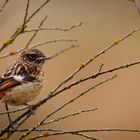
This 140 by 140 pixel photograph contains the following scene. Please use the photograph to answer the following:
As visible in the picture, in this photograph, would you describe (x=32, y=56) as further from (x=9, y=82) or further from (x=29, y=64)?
(x=9, y=82)

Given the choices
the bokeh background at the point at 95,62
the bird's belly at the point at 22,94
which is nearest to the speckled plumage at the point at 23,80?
the bird's belly at the point at 22,94

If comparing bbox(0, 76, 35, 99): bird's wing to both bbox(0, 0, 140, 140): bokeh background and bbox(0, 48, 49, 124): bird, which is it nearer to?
bbox(0, 48, 49, 124): bird

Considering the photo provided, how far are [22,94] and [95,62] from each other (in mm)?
10189

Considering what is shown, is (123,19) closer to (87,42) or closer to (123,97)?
(87,42)

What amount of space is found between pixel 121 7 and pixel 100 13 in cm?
156

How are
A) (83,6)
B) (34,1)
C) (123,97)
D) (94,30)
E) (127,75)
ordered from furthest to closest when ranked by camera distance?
(83,6), (94,30), (34,1), (127,75), (123,97)

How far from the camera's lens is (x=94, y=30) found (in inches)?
770

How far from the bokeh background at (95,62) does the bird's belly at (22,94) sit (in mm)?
4377

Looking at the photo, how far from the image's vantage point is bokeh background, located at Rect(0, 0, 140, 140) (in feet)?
44.9

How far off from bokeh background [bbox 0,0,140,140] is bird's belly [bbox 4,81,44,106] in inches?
172

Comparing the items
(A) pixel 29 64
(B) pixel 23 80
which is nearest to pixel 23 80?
(B) pixel 23 80

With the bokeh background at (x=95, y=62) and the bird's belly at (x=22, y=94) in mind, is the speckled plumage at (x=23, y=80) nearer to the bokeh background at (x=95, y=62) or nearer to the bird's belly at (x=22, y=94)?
the bird's belly at (x=22, y=94)

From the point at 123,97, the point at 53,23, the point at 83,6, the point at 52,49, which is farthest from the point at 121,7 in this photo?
the point at 123,97

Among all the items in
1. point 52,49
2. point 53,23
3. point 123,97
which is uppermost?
point 53,23
